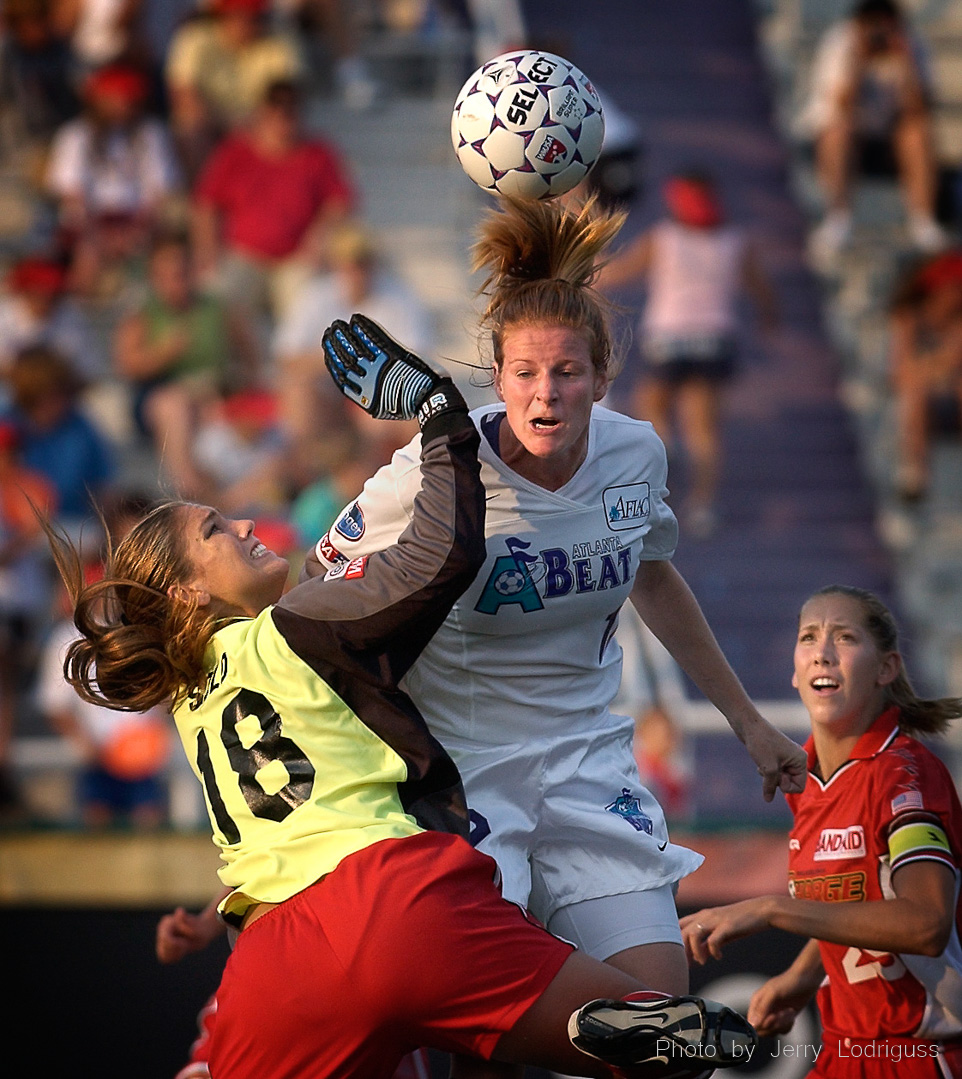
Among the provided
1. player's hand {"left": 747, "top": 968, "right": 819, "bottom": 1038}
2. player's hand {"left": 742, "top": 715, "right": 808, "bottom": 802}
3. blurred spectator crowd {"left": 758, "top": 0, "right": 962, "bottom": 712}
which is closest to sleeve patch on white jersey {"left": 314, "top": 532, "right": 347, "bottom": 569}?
player's hand {"left": 742, "top": 715, "right": 808, "bottom": 802}

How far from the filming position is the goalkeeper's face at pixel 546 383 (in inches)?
141

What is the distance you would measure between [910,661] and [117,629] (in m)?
6.17

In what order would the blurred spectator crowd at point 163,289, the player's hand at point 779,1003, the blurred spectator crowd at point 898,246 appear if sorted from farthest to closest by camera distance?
the blurred spectator crowd at point 898,246 < the blurred spectator crowd at point 163,289 < the player's hand at point 779,1003

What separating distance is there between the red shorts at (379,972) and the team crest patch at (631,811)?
2.27ft

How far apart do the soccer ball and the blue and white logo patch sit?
888 millimetres

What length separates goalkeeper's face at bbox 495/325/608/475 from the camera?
3582mm

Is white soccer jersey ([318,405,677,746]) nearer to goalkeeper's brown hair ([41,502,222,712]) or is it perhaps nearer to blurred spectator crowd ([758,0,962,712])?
goalkeeper's brown hair ([41,502,222,712])

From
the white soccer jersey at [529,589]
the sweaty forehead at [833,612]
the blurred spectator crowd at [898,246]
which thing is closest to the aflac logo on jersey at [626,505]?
the white soccer jersey at [529,589]

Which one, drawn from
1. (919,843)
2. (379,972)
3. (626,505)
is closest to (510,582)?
(626,505)

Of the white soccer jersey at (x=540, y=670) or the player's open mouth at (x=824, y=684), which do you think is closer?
the white soccer jersey at (x=540, y=670)

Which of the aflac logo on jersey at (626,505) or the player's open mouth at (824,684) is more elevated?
the aflac logo on jersey at (626,505)

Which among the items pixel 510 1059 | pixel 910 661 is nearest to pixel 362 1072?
pixel 510 1059

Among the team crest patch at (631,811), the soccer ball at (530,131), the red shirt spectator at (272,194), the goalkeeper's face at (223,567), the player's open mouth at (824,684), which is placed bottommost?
the team crest patch at (631,811)

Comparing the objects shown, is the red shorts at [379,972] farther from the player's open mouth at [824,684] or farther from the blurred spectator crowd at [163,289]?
the blurred spectator crowd at [163,289]
